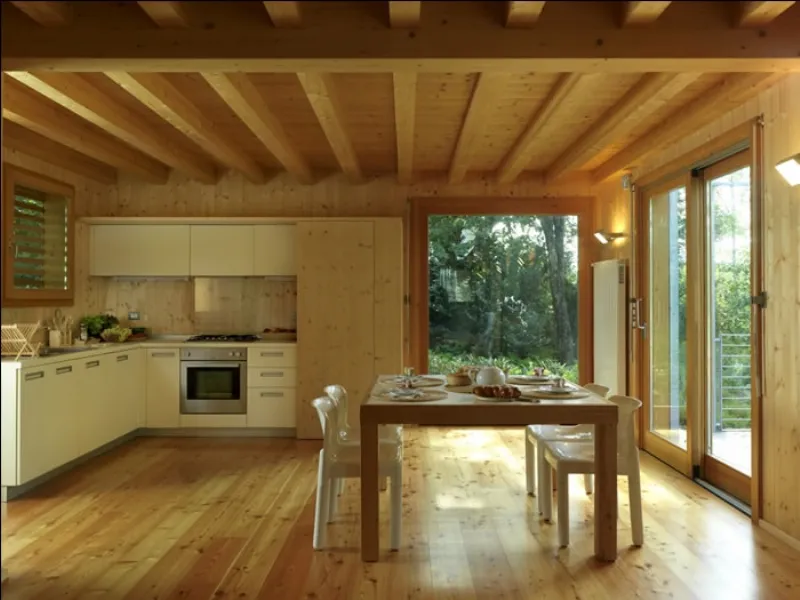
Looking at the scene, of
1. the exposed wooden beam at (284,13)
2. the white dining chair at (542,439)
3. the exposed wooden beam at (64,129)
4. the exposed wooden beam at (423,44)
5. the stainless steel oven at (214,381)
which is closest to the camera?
the exposed wooden beam at (284,13)

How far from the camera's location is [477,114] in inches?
159

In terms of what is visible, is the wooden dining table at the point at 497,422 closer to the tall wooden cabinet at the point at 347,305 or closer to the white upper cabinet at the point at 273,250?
the tall wooden cabinet at the point at 347,305

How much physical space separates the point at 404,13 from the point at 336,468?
208cm

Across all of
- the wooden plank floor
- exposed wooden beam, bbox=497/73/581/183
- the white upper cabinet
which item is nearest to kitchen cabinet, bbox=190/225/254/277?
the white upper cabinet

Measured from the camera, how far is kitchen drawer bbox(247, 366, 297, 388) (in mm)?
5785

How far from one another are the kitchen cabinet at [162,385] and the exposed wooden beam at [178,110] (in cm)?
182

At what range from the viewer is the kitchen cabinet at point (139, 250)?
19.7ft

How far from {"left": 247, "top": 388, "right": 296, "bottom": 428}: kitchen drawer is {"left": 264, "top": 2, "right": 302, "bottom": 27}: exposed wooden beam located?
3.73 meters

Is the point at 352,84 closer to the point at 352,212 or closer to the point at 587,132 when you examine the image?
the point at 587,132

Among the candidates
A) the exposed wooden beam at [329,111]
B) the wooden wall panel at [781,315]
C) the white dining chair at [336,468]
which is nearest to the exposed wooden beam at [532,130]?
the wooden wall panel at [781,315]

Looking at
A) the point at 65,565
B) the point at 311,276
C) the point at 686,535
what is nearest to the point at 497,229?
the point at 311,276

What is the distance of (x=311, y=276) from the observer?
19.0ft

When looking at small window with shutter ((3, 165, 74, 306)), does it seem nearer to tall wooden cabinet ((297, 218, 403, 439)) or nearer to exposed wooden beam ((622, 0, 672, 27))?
tall wooden cabinet ((297, 218, 403, 439))

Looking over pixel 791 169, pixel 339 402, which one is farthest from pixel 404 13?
pixel 339 402
